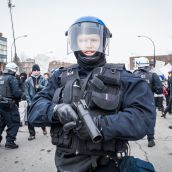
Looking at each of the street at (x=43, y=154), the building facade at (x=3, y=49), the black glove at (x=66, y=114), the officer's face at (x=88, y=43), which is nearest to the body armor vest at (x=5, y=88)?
the street at (x=43, y=154)

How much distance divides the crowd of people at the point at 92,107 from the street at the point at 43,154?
2.82 m

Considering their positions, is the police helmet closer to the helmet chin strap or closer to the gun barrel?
the helmet chin strap

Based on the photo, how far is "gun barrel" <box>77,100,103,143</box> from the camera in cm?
193

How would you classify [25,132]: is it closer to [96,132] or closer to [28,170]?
[28,170]

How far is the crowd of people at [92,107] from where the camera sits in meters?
2.03

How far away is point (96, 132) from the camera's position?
1.94m

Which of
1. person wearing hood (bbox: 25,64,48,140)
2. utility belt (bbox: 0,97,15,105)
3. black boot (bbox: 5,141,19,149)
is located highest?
person wearing hood (bbox: 25,64,48,140)

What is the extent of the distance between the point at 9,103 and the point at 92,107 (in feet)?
15.6

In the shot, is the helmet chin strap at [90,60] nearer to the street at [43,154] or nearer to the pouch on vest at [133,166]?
the pouch on vest at [133,166]

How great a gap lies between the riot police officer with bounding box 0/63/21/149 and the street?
0.96 ft

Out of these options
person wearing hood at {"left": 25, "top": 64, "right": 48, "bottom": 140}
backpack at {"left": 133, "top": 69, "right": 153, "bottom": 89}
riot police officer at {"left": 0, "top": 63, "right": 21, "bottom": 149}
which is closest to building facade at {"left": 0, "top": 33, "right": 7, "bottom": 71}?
person wearing hood at {"left": 25, "top": 64, "right": 48, "bottom": 140}

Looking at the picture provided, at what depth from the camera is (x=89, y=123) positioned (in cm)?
196

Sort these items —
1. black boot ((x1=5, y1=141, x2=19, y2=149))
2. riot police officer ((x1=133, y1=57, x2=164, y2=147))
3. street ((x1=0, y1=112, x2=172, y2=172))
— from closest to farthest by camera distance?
1. street ((x1=0, y1=112, x2=172, y2=172))
2. riot police officer ((x1=133, y1=57, x2=164, y2=147))
3. black boot ((x1=5, y1=141, x2=19, y2=149))

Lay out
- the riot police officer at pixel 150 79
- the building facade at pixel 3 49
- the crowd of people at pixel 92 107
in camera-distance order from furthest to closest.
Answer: the building facade at pixel 3 49, the riot police officer at pixel 150 79, the crowd of people at pixel 92 107
